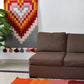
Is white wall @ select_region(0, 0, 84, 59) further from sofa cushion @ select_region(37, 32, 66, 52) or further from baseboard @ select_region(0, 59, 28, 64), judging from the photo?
baseboard @ select_region(0, 59, 28, 64)

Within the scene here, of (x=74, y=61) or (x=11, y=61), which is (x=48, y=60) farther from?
(x=11, y=61)

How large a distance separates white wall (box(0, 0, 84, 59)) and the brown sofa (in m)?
0.45

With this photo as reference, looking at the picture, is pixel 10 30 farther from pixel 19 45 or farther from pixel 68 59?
pixel 68 59

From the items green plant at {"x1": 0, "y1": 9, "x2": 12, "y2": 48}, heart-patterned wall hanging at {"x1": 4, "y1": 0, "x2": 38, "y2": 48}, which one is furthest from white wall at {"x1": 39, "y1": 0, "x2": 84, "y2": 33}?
green plant at {"x1": 0, "y1": 9, "x2": 12, "y2": 48}

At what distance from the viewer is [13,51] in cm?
491

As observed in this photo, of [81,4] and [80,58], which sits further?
[81,4]

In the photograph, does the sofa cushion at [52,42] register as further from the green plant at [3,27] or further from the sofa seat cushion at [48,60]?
the green plant at [3,27]

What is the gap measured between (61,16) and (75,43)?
814 mm

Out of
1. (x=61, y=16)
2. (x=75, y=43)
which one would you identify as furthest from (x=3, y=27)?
(x=75, y=43)

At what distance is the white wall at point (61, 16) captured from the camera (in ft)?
14.8

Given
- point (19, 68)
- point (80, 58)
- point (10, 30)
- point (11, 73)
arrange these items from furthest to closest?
point (10, 30), point (19, 68), point (11, 73), point (80, 58)

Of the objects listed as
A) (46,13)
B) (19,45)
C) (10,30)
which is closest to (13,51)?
(19,45)

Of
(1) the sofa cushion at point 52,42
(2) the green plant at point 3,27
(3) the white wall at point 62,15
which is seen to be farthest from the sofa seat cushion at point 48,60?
(2) the green plant at point 3,27

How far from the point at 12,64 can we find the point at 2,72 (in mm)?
686
